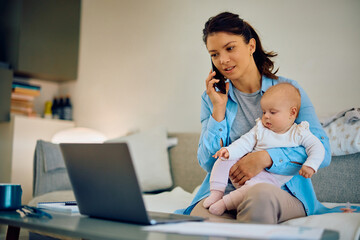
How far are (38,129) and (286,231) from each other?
3297mm

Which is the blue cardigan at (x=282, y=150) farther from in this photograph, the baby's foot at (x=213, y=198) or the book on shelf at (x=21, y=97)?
the book on shelf at (x=21, y=97)

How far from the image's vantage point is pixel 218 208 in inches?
52.8

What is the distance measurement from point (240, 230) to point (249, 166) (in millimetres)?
623

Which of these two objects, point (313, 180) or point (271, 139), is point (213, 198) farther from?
point (313, 180)

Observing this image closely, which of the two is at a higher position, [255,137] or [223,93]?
[223,93]

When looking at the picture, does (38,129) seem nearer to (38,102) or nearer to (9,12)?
(38,102)

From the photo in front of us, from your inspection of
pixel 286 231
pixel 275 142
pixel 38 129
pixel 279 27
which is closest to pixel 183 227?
pixel 286 231

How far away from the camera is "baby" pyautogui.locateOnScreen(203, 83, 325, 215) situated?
139 centimetres

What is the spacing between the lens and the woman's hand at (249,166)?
139 cm

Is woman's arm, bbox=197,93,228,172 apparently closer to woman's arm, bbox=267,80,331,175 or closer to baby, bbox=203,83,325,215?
baby, bbox=203,83,325,215

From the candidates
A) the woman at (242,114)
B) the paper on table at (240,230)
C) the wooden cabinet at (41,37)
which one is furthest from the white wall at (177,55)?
the paper on table at (240,230)

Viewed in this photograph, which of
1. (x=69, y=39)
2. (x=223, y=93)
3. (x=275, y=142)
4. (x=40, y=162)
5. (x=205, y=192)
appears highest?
(x=69, y=39)

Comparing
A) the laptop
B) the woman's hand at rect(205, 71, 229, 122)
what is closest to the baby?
the woman's hand at rect(205, 71, 229, 122)

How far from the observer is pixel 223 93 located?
5.38ft
